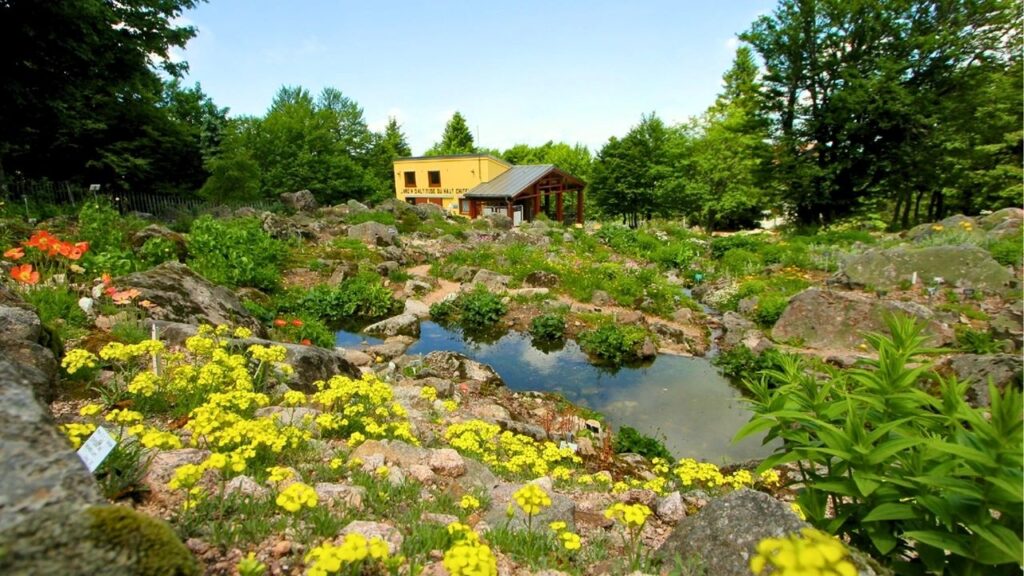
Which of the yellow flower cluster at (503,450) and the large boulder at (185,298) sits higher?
the large boulder at (185,298)

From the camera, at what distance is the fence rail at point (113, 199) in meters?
15.9

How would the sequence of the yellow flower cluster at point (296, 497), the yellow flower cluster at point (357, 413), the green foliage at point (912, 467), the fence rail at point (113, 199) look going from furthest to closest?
the fence rail at point (113, 199)
the yellow flower cluster at point (357, 413)
the yellow flower cluster at point (296, 497)
the green foliage at point (912, 467)

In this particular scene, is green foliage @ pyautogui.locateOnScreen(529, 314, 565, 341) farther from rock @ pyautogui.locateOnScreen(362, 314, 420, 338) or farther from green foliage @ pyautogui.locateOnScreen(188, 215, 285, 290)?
green foliage @ pyautogui.locateOnScreen(188, 215, 285, 290)

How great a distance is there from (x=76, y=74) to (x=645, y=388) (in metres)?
18.4

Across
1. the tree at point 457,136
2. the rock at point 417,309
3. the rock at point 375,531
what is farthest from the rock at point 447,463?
the tree at point 457,136

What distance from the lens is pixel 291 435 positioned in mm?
3162

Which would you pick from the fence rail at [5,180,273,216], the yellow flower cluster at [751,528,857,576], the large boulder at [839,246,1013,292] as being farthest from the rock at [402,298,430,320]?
the large boulder at [839,246,1013,292]

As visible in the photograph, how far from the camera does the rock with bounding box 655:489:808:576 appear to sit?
2.42 m

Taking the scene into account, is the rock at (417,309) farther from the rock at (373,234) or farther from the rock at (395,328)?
the rock at (373,234)

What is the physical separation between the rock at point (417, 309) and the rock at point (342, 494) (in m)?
10.1

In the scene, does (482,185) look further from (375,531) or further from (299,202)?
(375,531)

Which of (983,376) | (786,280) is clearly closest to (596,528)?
(983,376)

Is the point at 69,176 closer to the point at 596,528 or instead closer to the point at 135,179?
the point at 135,179

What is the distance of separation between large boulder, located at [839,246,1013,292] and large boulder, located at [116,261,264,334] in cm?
1587
